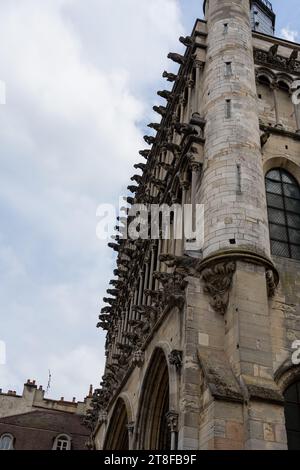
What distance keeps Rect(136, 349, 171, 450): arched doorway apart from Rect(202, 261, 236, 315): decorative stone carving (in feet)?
7.78

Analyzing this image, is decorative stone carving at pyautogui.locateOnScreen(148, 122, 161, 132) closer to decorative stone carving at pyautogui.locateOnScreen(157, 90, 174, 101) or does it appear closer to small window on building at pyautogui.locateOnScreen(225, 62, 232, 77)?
decorative stone carving at pyautogui.locateOnScreen(157, 90, 174, 101)

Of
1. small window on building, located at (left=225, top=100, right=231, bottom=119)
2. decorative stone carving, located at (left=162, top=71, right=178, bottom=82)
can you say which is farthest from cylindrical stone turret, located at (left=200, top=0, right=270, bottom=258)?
decorative stone carving, located at (left=162, top=71, right=178, bottom=82)

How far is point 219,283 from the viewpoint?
11531 mm

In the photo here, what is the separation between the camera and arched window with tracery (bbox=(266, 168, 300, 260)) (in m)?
13.5

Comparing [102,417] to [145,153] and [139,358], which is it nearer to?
[139,358]

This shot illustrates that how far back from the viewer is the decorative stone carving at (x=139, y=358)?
1449 cm

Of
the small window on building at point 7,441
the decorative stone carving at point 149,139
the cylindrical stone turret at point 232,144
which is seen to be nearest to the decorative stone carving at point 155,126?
the decorative stone carving at point 149,139

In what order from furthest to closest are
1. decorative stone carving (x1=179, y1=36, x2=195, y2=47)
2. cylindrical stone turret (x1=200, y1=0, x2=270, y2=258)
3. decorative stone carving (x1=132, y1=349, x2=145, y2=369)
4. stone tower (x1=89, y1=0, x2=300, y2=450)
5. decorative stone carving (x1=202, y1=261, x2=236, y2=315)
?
decorative stone carving (x1=179, y1=36, x2=195, y2=47)
decorative stone carving (x1=132, y1=349, x2=145, y2=369)
cylindrical stone turret (x1=200, y1=0, x2=270, y2=258)
decorative stone carving (x1=202, y1=261, x2=236, y2=315)
stone tower (x1=89, y1=0, x2=300, y2=450)

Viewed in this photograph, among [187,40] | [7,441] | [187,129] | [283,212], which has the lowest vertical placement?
[7,441]

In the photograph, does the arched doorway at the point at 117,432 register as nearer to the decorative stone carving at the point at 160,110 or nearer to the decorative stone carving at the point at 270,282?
the decorative stone carving at the point at 270,282

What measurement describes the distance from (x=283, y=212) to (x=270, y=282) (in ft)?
10.1

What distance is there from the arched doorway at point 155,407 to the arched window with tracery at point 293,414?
315 centimetres

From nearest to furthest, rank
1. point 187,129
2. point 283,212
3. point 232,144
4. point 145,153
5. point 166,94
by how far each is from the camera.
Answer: point 232,144 → point 283,212 → point 187,129 → point 166,94 → point 145,153

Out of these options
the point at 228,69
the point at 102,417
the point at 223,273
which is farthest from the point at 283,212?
the point at 102,417
